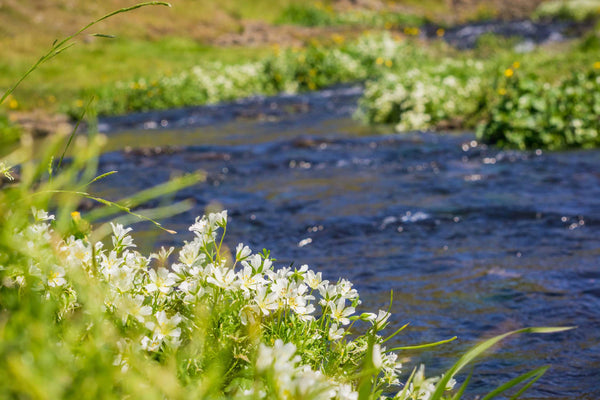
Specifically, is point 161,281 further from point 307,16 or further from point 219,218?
point 307,16

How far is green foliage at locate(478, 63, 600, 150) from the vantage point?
8.41 meters

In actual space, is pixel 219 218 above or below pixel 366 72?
above

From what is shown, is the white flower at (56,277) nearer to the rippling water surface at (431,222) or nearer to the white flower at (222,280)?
the white flower at (222,280)

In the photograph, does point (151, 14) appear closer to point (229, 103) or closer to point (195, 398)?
point (229, 103)

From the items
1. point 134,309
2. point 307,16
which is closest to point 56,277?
point 134,309

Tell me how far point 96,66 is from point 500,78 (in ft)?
52.0

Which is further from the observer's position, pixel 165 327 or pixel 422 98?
pixel 422 98

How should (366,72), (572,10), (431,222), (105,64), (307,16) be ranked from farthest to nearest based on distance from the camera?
1. (307,16)
2. (572,10)
3. (105,64)
4. (366,72)
5. (431,222)

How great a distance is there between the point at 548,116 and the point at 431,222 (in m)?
3.77

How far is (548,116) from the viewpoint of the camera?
8.60 meters

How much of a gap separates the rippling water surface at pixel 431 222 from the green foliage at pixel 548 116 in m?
0.32

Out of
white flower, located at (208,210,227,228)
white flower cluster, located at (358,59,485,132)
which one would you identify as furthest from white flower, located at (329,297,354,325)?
white flower cluster, located at (358,59,485,132)

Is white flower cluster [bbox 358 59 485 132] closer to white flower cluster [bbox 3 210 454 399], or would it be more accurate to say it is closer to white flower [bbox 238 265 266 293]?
white flower cluster [bbox 3 210 454 399]

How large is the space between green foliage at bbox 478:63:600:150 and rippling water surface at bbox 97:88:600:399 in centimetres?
32
